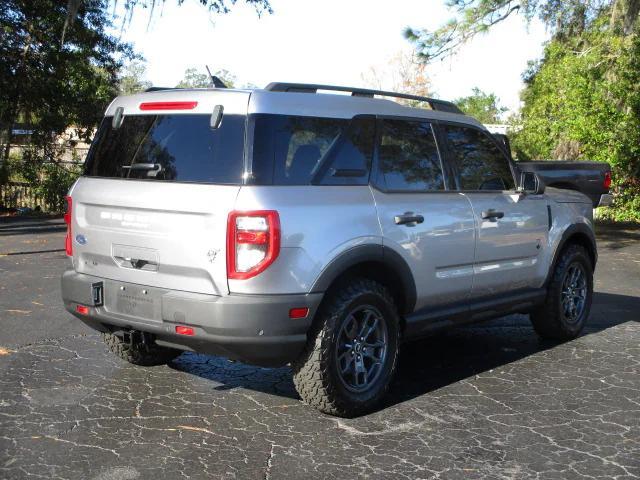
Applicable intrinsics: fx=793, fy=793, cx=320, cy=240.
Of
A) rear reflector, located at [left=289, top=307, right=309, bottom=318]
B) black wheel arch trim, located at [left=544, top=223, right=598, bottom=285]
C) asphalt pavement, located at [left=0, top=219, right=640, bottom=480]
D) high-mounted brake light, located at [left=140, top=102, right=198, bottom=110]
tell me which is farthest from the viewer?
black wheel arch trim, located at [left=544, top=223, right=598, bottom=285]

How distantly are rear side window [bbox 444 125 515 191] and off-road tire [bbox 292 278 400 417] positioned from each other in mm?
1449

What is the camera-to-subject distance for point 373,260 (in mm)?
5031

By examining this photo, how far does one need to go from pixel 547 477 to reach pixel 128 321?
8.43ft

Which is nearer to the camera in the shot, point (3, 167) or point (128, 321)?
point (128, 321)

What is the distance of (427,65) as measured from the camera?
15883mm

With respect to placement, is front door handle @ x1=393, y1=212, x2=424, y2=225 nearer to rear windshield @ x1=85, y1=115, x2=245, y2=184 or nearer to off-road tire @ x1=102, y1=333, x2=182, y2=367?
rear windshield @ x1=85, y1=115, x2=245, y2=184

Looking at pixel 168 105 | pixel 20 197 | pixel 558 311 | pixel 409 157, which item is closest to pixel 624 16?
pixel 558 311

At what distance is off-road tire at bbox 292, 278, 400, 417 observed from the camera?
4.77m

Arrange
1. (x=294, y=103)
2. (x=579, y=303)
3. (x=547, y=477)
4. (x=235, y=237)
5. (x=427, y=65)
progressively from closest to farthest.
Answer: (x=547, y=477) → (x=235, y=237) → (x=294, y=103) → (x=579, y=303) → (x=427, y=65)

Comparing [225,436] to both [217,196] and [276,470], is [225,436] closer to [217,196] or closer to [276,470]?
[276,470]

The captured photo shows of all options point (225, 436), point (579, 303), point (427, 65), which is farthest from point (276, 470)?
point (427, 65)

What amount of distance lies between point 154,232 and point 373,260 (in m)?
1.37

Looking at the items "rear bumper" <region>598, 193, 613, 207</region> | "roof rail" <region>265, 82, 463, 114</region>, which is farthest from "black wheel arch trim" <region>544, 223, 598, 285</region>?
"rear bumper" <region>598, 193, 613, 207</region>

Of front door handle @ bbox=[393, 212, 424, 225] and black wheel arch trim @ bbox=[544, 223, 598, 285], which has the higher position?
front door handle @ bbox=[393, 212, 424, 225]
